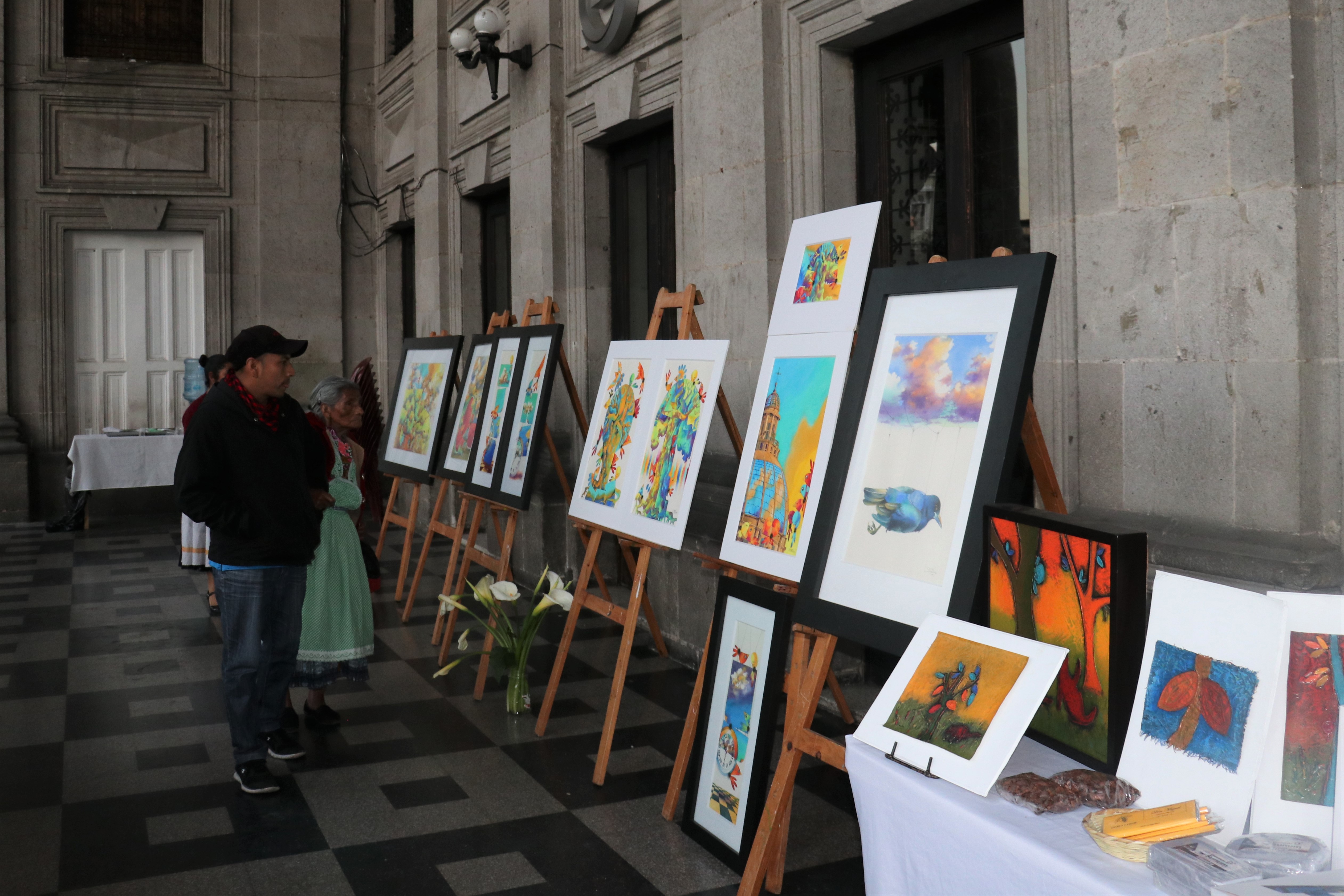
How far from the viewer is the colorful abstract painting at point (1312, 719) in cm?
152

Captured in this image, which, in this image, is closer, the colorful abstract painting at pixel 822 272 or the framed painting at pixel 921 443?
the framed painting at pixel 921 443

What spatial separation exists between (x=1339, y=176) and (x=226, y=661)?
3476 mm

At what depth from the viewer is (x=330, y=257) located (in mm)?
11625

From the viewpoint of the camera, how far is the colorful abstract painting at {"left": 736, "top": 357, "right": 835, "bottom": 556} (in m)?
3.03

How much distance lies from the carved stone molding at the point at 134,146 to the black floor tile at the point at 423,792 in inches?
359

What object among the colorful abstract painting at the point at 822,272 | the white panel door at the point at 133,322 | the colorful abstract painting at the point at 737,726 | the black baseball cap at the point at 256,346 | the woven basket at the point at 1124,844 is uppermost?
the white panel door at the point at 133,322

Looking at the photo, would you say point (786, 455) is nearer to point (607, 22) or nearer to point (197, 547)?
point (607, 22)

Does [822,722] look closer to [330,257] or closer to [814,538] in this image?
[814,538]

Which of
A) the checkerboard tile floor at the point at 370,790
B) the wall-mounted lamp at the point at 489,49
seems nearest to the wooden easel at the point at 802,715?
the checkerboard tile floor at the point at 370,790

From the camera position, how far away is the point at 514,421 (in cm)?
532

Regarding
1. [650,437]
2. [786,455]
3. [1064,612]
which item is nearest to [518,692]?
[650,437]

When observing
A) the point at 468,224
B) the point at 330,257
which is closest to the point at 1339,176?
the point at 468,224

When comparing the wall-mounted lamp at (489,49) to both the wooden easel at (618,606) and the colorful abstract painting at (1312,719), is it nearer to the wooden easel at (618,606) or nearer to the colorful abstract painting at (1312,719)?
the wooden easel at (618,606)

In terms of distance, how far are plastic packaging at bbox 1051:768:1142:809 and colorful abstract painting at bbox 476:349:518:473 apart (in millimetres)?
3951
